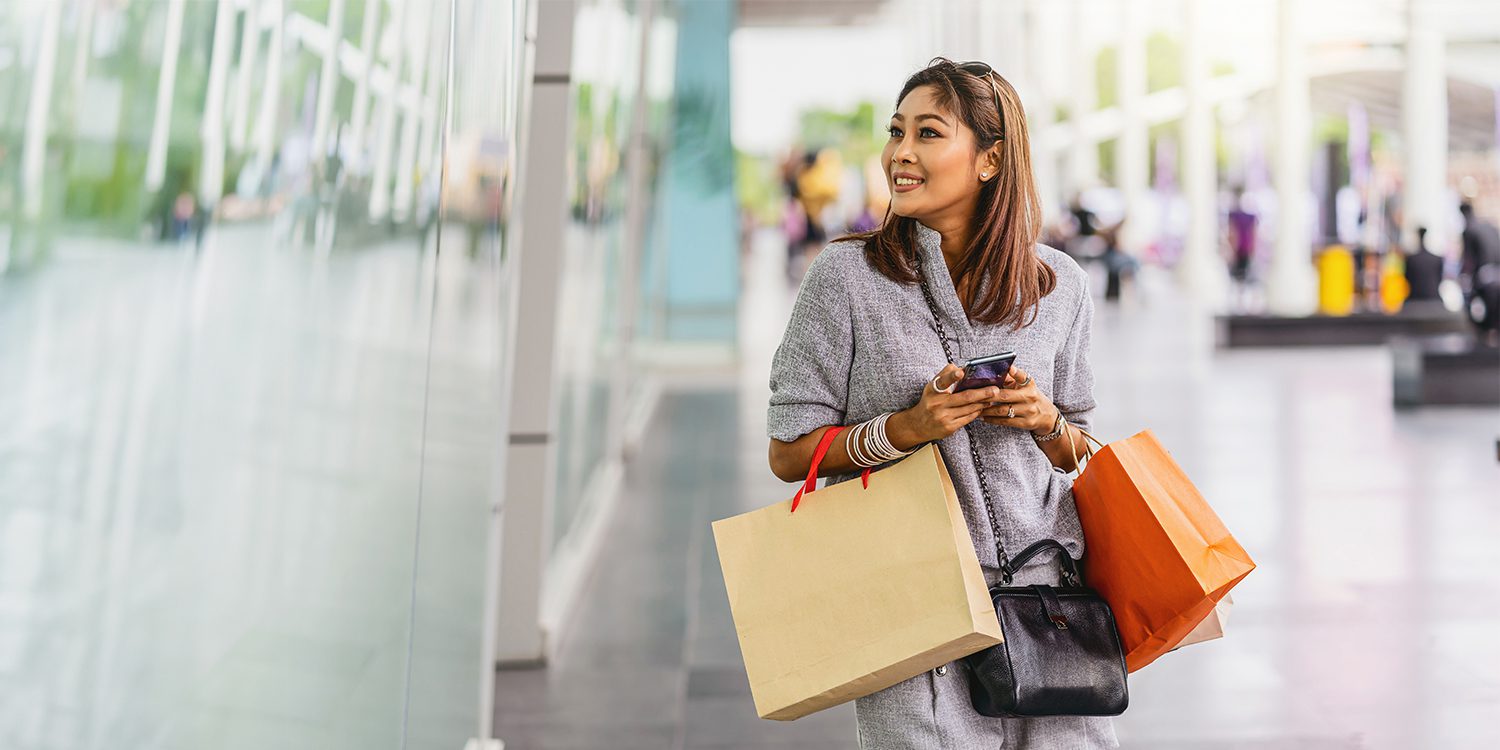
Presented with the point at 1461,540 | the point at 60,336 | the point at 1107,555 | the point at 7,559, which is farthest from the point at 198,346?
the point at 1461,540

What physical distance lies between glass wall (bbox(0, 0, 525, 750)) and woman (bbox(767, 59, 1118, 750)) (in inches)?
31.1

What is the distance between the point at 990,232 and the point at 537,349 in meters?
3.67

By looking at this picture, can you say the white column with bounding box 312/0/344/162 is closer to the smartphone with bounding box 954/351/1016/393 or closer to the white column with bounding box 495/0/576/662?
the smartphone with bounding box 954/351/1016/393

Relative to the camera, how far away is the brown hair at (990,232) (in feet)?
7.61

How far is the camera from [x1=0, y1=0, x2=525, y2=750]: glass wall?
4.50 feet

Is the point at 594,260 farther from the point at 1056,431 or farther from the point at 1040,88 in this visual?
the point at 1040,88

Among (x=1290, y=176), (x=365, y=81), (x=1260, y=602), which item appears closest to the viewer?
(x=365, y=81)

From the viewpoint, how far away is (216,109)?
1731mm

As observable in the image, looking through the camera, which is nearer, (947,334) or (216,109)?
(216,109)

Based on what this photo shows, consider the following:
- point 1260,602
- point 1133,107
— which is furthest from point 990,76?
point 1133,107

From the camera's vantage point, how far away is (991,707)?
222 cm

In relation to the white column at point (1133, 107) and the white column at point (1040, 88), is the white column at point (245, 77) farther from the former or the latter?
the white column at point (1040, 88)

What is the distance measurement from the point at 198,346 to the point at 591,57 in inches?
225

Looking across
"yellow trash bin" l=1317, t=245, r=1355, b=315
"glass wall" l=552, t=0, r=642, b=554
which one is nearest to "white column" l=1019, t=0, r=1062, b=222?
"yellow trash bin" l=1317, t=245, r=1355, b=315
